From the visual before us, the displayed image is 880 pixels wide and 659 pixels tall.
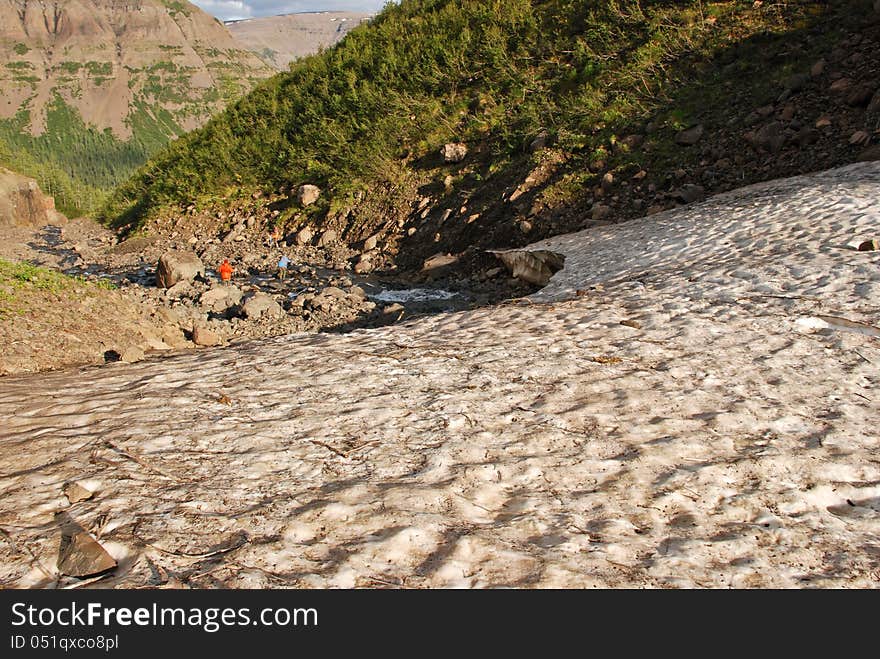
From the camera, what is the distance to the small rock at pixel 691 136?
11742 mm

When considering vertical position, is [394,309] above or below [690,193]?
below

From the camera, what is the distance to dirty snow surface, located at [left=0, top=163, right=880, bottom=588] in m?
2.12

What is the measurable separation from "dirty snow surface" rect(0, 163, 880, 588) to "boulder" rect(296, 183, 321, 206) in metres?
12.9

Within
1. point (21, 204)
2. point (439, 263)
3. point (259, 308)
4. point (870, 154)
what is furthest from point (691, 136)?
point (21, 204)

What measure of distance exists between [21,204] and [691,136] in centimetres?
3631

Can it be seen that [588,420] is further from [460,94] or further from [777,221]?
[460,94]

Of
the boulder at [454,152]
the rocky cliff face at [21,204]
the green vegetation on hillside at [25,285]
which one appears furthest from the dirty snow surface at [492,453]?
the rocky cliff face at [21,204]

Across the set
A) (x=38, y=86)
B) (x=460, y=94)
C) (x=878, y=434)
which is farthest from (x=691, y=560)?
(x=38, y=86)

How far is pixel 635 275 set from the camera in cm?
673

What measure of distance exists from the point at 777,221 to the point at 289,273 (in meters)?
9.94

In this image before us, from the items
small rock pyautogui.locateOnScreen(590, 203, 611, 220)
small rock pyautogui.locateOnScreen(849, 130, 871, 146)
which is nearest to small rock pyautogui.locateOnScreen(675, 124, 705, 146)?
small rock pyautogui.locateOnScreen(590, 203, 611, 220)

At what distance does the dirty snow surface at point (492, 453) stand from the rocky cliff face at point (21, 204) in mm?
33789

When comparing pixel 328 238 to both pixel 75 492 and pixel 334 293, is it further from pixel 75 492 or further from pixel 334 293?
pixel 75 492

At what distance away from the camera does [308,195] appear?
1733 centimetres
